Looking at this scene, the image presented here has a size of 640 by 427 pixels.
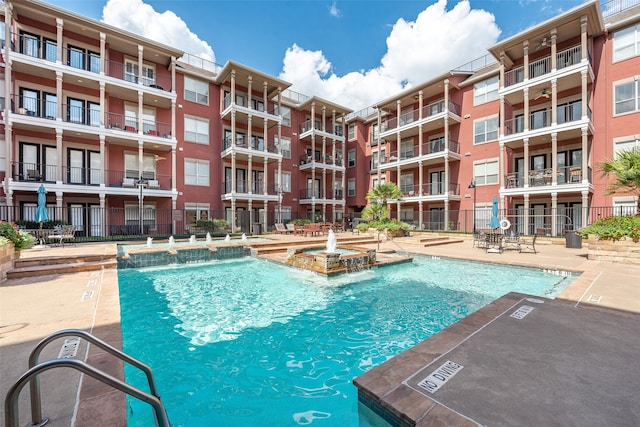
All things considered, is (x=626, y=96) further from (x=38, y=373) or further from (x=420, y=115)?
(x=38, y=373)

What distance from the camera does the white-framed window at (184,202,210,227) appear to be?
20906 millimetres

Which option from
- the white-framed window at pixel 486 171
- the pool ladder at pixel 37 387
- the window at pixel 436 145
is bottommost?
the pool ladder at pixel 37 387

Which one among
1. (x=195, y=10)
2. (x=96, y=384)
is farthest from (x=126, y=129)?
(x=96, y=384)

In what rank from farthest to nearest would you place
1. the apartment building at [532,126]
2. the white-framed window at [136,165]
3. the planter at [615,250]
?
1. the white-framed window at [136,165]
2. the apartment building at [532,126]
3. the planter at [615,250]

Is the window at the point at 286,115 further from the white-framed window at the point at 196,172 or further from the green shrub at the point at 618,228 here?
the green shrub at the point at 618,228

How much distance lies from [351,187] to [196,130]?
17254mm

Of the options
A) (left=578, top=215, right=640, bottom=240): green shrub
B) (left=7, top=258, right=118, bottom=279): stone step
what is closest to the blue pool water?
(left=7, top=258, right=118, bottom=279): stone step

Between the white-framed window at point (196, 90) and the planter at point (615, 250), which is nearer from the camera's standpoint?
the planter at point (615, 250)

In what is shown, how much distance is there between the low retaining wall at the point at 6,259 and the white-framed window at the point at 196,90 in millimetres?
17578

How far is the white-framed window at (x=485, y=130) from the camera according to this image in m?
21.1

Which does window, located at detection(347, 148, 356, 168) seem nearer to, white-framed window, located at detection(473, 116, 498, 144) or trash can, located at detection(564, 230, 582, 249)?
white-framed window, located at detection(473, 116, 498, 144)

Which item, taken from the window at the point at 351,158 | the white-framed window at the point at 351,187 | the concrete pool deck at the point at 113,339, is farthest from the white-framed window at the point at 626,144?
the window at the point at 351,158

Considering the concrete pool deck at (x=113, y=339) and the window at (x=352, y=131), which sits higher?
the window at (x=352, y=131)

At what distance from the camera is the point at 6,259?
678cm
